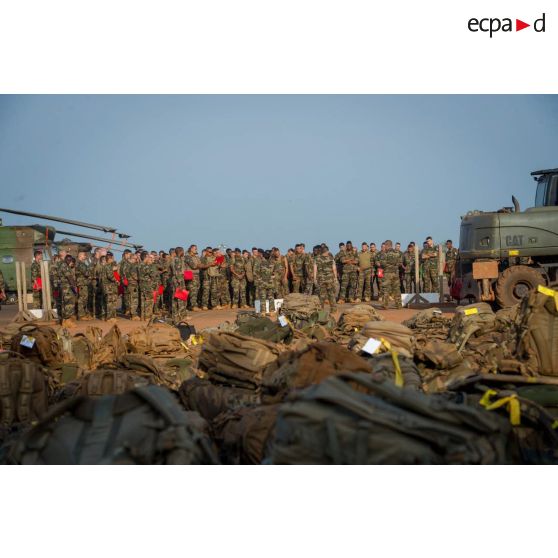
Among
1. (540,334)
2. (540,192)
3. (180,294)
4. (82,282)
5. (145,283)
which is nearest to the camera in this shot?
(540,334)

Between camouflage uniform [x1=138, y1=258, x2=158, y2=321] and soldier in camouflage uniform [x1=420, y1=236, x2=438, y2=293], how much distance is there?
9.01 meters

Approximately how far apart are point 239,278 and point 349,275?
3701 mm

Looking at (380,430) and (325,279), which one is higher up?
(325,279)

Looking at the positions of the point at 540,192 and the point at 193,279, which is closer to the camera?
the point at 540,192

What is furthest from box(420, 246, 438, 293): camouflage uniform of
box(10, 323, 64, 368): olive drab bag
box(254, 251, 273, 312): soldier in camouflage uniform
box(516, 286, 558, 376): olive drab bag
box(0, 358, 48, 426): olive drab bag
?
box(0, 358, 48, 426): olive drab bag

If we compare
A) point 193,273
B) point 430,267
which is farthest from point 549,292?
point 430,267

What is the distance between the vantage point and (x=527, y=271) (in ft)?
50.8

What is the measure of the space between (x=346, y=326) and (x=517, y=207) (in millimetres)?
7402

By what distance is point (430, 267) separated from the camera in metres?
22.3

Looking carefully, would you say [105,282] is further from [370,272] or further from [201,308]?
[370,272]

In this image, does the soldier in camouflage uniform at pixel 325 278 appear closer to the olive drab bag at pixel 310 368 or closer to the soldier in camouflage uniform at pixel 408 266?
the soldier in camouflage uniform at pixel 408 266

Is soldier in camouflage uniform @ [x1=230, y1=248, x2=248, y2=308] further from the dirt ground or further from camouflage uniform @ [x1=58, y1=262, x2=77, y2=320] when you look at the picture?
camouflage uniform @ [x1=58, y1=262, x2=77, y2=320]

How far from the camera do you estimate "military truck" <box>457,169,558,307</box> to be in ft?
50.9

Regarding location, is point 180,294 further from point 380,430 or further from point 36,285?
point 380,430
